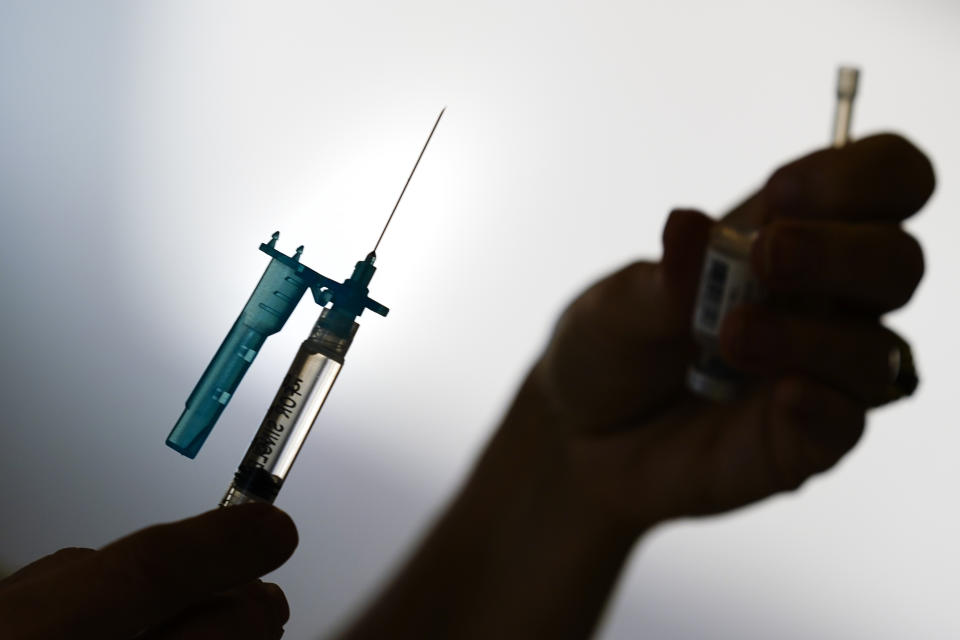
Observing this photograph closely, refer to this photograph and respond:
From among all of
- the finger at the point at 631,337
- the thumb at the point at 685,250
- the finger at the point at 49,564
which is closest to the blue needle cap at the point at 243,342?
the finger at the point at 49,564

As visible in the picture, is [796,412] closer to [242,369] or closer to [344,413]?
[242,369]

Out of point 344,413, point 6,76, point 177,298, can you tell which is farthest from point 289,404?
point 6,76

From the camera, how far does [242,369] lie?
0.83 metres

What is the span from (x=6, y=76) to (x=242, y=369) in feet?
3.47

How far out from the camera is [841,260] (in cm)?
50

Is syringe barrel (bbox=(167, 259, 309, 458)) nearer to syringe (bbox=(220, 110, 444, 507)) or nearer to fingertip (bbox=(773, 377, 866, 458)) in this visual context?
syringe (bbox=(220, 110, 444, 507))

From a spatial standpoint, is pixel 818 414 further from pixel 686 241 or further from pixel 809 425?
pixel 686 241

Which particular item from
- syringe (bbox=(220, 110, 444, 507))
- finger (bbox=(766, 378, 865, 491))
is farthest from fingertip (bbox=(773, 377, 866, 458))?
syringe (bbox=(220, 110, 444, 507))

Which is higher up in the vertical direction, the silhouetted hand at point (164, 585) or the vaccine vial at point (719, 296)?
the vaccine vial at point (719, 296)

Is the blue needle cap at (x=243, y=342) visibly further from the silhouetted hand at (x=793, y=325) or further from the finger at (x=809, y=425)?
the finger at (x=809, y=425)

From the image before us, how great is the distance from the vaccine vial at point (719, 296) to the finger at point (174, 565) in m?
0.38

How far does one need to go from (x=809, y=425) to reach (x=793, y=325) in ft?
0.21

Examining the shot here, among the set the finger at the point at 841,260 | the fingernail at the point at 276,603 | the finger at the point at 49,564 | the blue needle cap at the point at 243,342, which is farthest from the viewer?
the blue needle cap at the point at 243,342

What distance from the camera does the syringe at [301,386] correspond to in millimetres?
794
